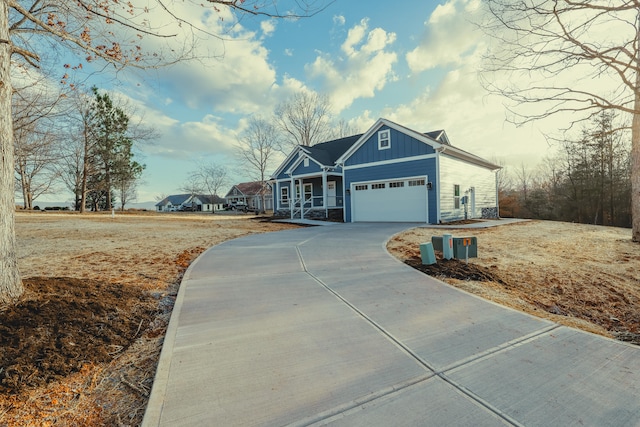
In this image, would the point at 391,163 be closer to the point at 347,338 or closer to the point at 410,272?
the point at 410,272

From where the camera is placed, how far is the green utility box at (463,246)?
A: 18.9ft

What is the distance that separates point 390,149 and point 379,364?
47.1 feet

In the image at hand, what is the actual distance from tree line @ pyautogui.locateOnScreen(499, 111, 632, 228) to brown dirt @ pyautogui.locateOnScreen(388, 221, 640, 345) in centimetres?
1965

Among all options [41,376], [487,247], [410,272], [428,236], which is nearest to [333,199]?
[428,236]

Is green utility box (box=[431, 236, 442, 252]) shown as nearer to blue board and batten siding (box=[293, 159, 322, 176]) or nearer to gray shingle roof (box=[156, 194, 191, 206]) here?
blue board and batten siding (box=[293, 159, 322, 176])

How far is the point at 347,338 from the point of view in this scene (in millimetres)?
2732

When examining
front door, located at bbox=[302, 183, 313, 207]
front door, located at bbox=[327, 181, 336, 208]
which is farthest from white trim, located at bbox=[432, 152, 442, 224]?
front door, located at bbox=[302, 183, 313, 207]

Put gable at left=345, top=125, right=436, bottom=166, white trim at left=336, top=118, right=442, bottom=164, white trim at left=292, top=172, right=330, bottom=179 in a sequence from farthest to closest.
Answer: white trim at left=292, top=172, right=330, bottom=179 < gable at left=345, top=125, right=436, bottom=166 < white trim at left=336, top=118, right=442, bottom=164

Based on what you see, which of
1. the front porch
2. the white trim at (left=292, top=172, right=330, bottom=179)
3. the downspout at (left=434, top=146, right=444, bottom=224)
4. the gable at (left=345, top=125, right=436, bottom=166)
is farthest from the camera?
the front porch

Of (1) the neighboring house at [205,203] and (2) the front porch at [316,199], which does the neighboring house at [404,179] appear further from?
(1) the neighboring house at [205,203]

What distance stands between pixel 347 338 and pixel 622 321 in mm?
3781

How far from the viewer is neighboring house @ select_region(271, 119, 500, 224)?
1414 cm

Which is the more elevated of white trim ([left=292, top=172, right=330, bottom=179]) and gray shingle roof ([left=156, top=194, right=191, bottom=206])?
gray shingle roof ([left=156, top=194, right=191, bottom=206])

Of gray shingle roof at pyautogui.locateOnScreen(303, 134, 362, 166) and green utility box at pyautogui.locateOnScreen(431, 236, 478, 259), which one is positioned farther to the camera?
gray shingle roof at pyautogui.locateOnScreen(303, 134, 362, 166)
